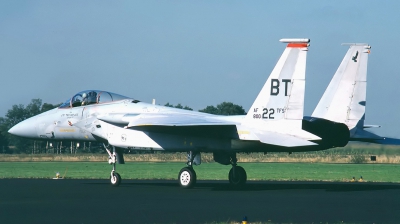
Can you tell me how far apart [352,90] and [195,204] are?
30.0 feet

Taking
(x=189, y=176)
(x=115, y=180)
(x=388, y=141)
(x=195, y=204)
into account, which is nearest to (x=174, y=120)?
(x=189, y=176)

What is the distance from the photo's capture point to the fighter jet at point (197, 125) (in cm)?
1997

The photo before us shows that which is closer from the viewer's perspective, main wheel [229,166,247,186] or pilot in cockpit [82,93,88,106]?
main wheel [229,166,247,186]

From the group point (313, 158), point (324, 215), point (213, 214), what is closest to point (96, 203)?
point (213, 214)

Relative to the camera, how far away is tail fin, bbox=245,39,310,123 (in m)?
19.9

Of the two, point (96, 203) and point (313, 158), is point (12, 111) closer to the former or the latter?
point (313, 158)

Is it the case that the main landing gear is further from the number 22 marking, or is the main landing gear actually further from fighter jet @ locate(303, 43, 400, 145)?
fighter jet @ locate(303, 43, 400, 145)

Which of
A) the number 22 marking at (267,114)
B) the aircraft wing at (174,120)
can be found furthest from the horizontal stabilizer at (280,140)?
the aircraft wing at (174,120)

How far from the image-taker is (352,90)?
75.6 ft

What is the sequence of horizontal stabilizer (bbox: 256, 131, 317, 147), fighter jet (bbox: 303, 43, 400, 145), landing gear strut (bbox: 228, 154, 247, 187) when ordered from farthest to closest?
landing gear strut (bbox: 228, 154, 247, 187) → fighter jet (bbox: 303, 43, 400, 145) → horizontal stabilizer (bbox: 256, 131, 317, 147)

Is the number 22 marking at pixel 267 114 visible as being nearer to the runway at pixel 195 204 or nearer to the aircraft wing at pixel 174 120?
the aircraft wing at pixel 174 120

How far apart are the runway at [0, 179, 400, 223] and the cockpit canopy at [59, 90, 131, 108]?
124 inches

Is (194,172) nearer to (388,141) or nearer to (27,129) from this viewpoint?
(388,141)

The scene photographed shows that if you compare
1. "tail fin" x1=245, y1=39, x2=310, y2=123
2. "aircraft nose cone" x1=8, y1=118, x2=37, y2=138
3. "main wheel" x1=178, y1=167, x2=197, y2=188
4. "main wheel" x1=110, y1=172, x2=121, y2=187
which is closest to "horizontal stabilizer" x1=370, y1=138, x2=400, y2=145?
"tail fin" x1=245, y1=39, x2=310, y2=123
